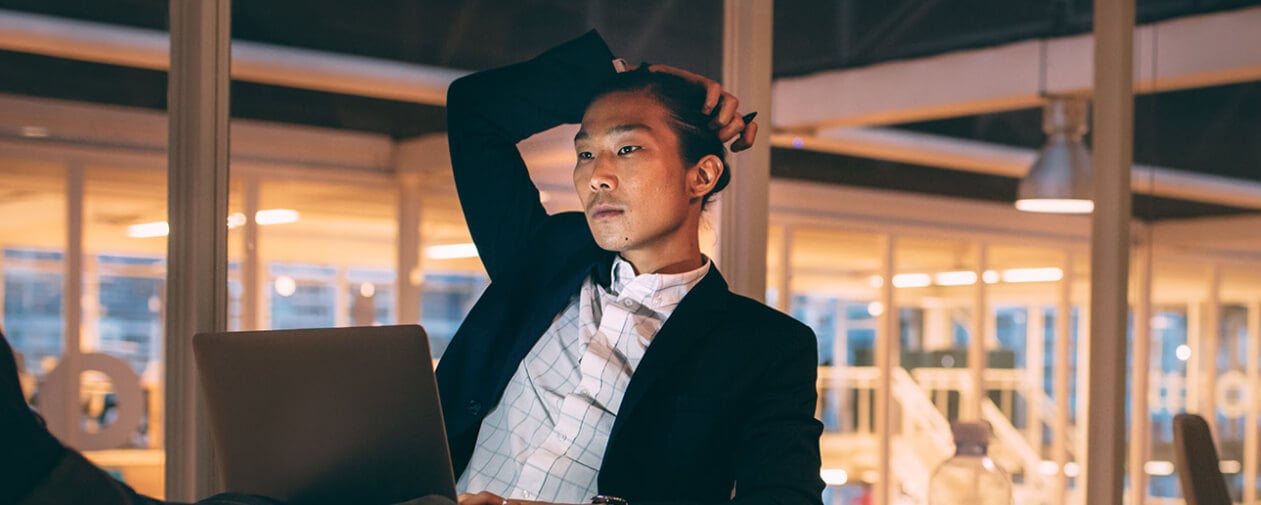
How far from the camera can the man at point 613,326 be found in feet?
8.52

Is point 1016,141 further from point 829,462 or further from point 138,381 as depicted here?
point 138,381

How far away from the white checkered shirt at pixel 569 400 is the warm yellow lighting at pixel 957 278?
1.58 m

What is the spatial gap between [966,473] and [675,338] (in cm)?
190

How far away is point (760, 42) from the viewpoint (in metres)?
3.65

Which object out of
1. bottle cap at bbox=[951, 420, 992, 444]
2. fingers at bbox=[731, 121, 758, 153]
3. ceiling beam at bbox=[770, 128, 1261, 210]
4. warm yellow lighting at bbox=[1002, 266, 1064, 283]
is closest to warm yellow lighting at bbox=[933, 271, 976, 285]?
warm yellow lighting at bbox=[1002, 266, 1064, 283]

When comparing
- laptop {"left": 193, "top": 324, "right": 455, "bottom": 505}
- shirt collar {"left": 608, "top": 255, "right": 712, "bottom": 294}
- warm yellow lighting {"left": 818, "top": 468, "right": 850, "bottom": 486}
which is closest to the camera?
laptop {"left": 193, "top": 324, "right": 455, "bottom": 505}

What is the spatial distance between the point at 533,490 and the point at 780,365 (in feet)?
1.89

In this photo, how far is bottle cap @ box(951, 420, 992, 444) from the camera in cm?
412

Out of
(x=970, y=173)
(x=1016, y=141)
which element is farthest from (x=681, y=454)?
(x=1016, y=141)

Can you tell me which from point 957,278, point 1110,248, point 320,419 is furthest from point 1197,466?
point 320,419

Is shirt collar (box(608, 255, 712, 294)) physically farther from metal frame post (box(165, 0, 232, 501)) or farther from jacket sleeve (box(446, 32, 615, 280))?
metal frame post (box(165, 0, 232, 501))

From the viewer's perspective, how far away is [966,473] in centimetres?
420

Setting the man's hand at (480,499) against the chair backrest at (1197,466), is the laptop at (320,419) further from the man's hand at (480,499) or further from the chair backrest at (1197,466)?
the chair backrest at (1197,466)

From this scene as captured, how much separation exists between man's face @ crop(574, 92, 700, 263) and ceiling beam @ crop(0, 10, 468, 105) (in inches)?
15.7
